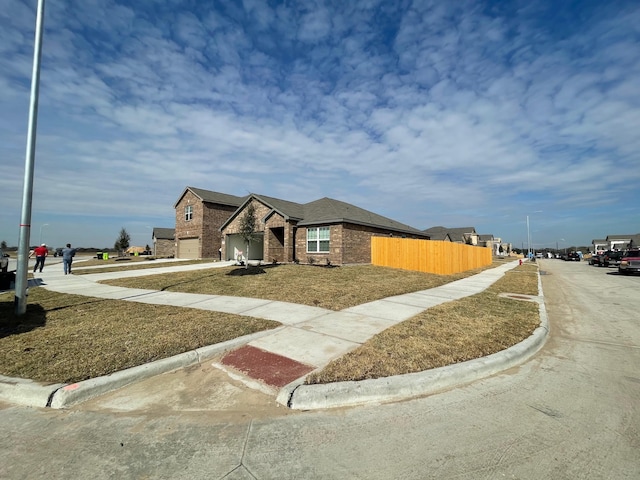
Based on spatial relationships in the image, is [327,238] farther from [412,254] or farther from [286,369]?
[286,369]

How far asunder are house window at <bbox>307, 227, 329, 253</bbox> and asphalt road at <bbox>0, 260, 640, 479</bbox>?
15.8 m

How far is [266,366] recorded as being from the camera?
171 inches

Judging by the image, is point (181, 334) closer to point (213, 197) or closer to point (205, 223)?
point (205, 223)

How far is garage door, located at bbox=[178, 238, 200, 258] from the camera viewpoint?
29641 mm

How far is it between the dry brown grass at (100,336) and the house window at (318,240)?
12.7 metres

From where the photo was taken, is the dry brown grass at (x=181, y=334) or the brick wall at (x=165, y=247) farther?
the brick wall at (x=165, y=247)

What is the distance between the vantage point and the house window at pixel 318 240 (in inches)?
777

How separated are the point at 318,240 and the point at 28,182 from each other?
48.2ft

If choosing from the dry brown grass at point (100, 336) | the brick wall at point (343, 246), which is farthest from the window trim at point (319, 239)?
the dry brown grass at point (100, 336)

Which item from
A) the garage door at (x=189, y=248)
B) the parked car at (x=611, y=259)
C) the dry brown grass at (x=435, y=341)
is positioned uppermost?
the garage door at (x=189, y=248)

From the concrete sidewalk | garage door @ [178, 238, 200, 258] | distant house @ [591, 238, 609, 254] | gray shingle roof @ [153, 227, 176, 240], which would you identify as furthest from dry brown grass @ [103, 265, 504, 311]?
distant house @ [591, 238, 609, 254]

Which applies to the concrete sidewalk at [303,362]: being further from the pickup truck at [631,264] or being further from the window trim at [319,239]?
the pickup truck at [631,264]

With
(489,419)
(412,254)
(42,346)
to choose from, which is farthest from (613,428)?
(412,254)

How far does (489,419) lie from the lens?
3.13 metres
